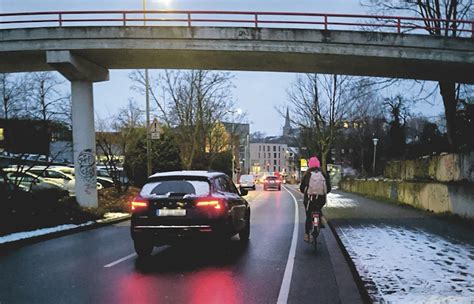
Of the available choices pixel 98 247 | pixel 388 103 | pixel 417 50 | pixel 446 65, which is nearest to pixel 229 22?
pixel 417 50

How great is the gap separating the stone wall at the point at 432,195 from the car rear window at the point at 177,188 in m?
7.50

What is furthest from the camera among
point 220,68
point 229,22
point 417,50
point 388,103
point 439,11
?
point 388,103

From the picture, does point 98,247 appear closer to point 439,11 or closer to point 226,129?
point 439,11

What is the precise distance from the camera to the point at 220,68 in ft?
58.9

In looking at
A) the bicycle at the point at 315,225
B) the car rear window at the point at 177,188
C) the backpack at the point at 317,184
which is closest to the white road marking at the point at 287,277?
the bicycle at the point at 315,225

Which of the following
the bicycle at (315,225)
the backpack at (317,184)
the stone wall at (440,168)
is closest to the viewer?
the bicycle at (315,225)

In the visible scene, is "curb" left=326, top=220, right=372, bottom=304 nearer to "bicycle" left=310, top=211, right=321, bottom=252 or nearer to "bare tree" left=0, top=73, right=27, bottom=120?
"bicycle" left=310, top=211, right=321, bottom=252

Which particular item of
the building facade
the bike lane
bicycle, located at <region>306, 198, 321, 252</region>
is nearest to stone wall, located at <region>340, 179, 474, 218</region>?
the bike lane

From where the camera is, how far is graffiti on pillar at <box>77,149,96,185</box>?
→ 16.9 metres

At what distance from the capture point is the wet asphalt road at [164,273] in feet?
19.8

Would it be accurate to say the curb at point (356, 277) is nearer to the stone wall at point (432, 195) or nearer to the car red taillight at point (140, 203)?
the car red taillight at point (140, 203)

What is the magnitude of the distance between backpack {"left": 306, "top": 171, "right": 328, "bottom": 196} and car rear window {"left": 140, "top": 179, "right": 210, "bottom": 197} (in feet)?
7.61

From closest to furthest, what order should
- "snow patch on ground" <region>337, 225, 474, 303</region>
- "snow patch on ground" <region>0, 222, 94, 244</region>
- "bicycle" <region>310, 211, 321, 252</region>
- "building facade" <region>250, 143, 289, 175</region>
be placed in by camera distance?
"snow patch on ground" <region>337, 225, 474, 303</region>
"bicycle" <region>310, 211, 321, 252</region>
"snow patch on ground" <region>0, 222, 94, 244</region>
"building facade" <region>250, 143, 289, 175</region>

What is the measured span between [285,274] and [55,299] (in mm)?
3390
